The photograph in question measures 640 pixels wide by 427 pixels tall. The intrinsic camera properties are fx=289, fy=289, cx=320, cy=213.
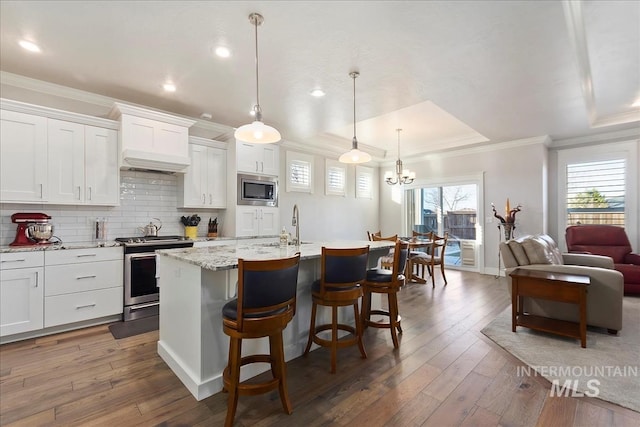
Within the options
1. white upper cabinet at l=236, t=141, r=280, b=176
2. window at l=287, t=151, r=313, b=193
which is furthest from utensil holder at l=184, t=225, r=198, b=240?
window at l=287, t=151, r=313, b=193

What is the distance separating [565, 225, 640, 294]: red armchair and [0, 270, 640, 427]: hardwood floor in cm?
326

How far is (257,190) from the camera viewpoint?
4.70 m

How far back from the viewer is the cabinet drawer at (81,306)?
2984 mm

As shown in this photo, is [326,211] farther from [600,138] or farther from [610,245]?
[600,138]

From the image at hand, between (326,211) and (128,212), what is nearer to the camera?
(128,212)

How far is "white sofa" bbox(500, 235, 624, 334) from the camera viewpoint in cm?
290

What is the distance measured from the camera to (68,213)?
3.49 meters

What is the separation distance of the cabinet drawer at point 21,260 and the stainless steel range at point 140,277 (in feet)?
2.37

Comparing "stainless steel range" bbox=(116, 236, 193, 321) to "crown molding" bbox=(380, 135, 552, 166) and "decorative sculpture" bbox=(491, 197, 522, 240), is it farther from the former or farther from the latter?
"crown molding" bbox=(380, 135, 552, 166)

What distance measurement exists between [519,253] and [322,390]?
281cm

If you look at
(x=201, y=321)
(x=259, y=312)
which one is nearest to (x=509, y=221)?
(x=259, y=312)

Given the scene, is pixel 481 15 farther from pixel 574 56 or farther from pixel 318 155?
pixel 318 155

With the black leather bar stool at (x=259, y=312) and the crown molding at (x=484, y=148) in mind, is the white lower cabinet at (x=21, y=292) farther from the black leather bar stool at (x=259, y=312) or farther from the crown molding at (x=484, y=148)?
the crown molding at (x=484, y=148)

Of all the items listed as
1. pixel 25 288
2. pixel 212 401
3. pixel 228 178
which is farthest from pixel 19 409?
pixel 228 178
